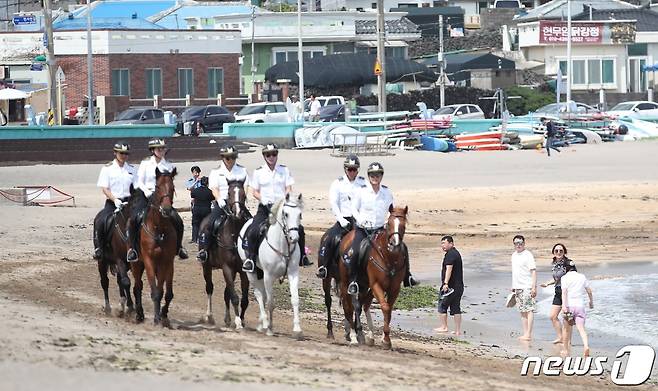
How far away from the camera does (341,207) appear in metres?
18.8

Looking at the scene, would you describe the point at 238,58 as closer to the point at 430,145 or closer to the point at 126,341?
the point at 430,145

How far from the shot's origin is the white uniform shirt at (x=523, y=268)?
69.0 ft

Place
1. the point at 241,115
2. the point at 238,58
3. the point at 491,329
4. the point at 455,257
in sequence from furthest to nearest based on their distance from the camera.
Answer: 1. the point at 238,58
2. the point at 241,115
3. the point at 491,329
4. the point at 455,257

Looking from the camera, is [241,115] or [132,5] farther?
[132,5]

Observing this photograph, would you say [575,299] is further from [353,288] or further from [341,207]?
[341,207]

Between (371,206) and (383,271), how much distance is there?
32.5 inches

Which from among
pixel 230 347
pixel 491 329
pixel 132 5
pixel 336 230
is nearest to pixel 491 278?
pixel 491 329

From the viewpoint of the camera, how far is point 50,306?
62.7 ft

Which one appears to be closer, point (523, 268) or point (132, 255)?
point (132, 255)

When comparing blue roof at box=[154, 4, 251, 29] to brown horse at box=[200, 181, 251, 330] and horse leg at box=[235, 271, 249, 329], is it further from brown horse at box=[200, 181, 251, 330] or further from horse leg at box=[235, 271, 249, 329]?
horse leg at box=[235, 271, 249, 329]

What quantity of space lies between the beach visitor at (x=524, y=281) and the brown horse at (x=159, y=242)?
513 cm

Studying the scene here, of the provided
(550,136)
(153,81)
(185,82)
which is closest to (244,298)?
(550,136)


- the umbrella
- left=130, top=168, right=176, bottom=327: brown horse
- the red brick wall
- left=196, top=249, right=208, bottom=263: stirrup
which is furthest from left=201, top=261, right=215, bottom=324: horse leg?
the red brick wall

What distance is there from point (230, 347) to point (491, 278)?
1396 cm
